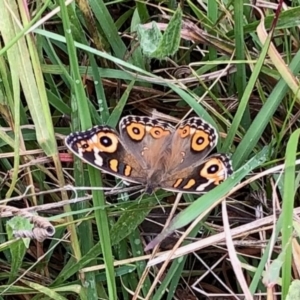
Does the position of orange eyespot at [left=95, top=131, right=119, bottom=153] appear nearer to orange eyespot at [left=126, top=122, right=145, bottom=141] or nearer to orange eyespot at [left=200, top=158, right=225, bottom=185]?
orange eyespot at [left=126, top=122, right=145, bottom=141]

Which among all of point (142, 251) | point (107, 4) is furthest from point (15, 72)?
point (142, 251)

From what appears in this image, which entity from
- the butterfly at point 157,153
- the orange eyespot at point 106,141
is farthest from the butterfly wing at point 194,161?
the orange eyespot at point 106,141

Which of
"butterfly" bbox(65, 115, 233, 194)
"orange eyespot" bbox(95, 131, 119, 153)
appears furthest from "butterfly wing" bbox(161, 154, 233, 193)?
"orange eyespot" bbox(95, 131, 119, 153)

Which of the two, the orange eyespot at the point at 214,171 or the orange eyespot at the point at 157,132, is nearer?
the orange eyespot at the point at 214,171

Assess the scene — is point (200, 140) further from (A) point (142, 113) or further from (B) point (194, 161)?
(A) point (142, 113)

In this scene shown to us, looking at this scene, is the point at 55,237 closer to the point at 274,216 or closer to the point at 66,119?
the point at 66,119

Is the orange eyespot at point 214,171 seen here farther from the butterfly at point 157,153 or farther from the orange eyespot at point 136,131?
the orange eyespot at point 136,131
